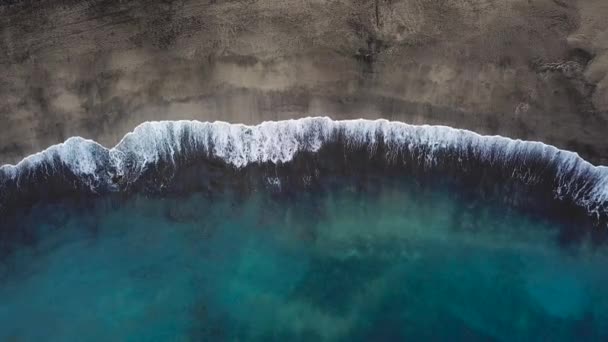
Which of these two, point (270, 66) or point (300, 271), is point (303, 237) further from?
point (270, 66)

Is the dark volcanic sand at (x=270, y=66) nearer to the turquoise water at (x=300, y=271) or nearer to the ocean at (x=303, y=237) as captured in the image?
the ocean at (x=303, y=237)

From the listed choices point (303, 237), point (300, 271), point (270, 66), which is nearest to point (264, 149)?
point (270, 66)

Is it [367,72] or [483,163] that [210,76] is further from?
[483,163]

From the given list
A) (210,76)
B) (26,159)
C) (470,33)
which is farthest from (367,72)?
(26,159)

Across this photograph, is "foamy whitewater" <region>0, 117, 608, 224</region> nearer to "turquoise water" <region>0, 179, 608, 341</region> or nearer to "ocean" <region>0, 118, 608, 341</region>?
"ocean" <region>0, 118, 608, 341</region>

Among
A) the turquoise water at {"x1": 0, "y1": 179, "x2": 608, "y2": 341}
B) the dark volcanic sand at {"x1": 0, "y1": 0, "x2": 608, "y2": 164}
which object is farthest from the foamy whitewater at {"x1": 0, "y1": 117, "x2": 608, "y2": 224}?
the turquoise water at {"x1": 0, "y1": 179, "x2": 608, "y2": 341}

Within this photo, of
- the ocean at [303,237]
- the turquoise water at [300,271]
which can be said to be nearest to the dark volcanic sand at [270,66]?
the ocean at [303,237]
